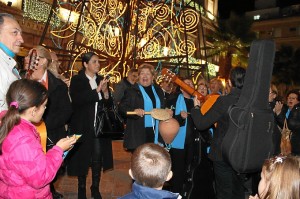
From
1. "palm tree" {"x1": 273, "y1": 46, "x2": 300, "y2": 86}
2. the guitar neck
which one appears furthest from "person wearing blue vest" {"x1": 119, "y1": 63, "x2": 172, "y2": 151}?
Result: "palm tree" {"x1": 273, "y1": 46, "x2": 300, "y2": 86}

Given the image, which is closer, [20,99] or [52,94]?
[20,99]

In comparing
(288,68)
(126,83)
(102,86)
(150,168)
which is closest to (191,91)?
(102,86)

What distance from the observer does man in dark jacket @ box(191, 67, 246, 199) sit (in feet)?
12.5

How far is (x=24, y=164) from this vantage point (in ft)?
8.07

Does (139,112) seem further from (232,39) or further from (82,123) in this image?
(232,39)

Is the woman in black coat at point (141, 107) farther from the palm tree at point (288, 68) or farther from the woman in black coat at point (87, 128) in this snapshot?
the palm tree at point (288, 68)

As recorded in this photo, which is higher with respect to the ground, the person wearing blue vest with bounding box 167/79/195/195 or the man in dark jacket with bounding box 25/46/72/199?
the man in dark jacket with bounding box 25/46/72/199

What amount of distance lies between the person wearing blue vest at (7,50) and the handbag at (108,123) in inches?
69.6

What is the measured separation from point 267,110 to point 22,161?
226 cm

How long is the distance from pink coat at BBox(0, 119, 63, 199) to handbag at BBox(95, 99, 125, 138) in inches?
86.3

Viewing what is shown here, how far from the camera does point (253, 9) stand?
209ft

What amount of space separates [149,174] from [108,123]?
108 inches

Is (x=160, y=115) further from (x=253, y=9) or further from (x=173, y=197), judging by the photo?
(x=253, y=9)

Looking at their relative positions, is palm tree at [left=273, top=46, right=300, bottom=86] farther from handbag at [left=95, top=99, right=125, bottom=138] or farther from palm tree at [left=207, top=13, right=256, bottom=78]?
handbag at [left=95, top=99, right=125, bottom=138]
